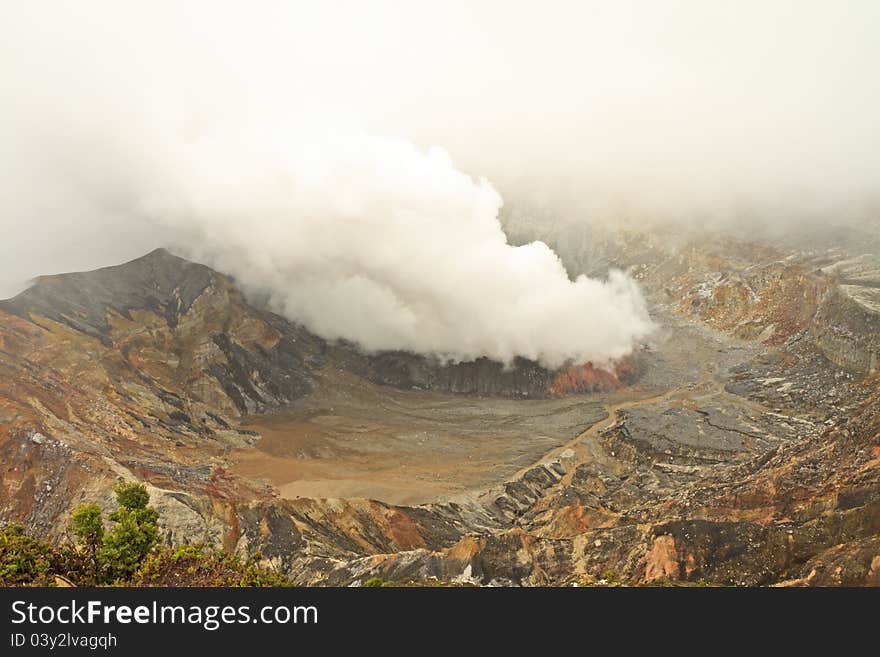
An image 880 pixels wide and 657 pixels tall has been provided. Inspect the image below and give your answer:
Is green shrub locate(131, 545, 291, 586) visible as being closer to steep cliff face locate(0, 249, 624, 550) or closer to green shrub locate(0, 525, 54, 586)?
green shrub locate(0, 525, 54, 586)

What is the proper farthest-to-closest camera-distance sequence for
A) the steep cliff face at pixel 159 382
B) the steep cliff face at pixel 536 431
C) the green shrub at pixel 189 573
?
the steep cliff face at pixel 159 382, the steep cliff face at pixel 536 431, the green shrub at pixel 189 573

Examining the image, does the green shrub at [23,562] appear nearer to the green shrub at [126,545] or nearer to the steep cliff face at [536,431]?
the green shrub at [126,545]

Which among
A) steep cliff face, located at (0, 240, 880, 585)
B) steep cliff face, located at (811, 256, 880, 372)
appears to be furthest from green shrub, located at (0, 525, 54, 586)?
steep cliff face, located at (811, 256, 880, 372)

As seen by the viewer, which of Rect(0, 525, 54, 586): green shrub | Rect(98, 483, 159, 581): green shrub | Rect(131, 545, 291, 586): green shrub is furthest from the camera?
Rect(98, 483, 159, 581): green shrub

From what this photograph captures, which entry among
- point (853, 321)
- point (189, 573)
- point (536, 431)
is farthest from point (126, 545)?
point (853, 321)

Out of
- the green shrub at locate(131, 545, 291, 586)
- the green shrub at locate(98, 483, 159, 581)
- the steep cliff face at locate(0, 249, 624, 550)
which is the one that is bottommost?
the green shrub at locate(131, 545, 291, 586)

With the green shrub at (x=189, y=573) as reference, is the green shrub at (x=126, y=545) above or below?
above

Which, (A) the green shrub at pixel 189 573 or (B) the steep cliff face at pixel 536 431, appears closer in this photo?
(A) the green shrub at pixel 189 573

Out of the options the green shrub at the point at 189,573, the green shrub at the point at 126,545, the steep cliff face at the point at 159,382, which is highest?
the steep cliff face at the point at 159,382

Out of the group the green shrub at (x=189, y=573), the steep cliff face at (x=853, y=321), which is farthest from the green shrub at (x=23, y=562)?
the steep cliff face at (x=853, y=321)

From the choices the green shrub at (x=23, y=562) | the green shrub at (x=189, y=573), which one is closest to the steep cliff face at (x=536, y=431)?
the green shrub at (x=189, y=573)

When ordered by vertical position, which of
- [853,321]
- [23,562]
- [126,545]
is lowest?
[126,545]

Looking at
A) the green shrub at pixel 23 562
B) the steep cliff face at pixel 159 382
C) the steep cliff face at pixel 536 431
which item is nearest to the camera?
the green shrub at pixel 23 562

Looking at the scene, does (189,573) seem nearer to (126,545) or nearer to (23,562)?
(126,545)
